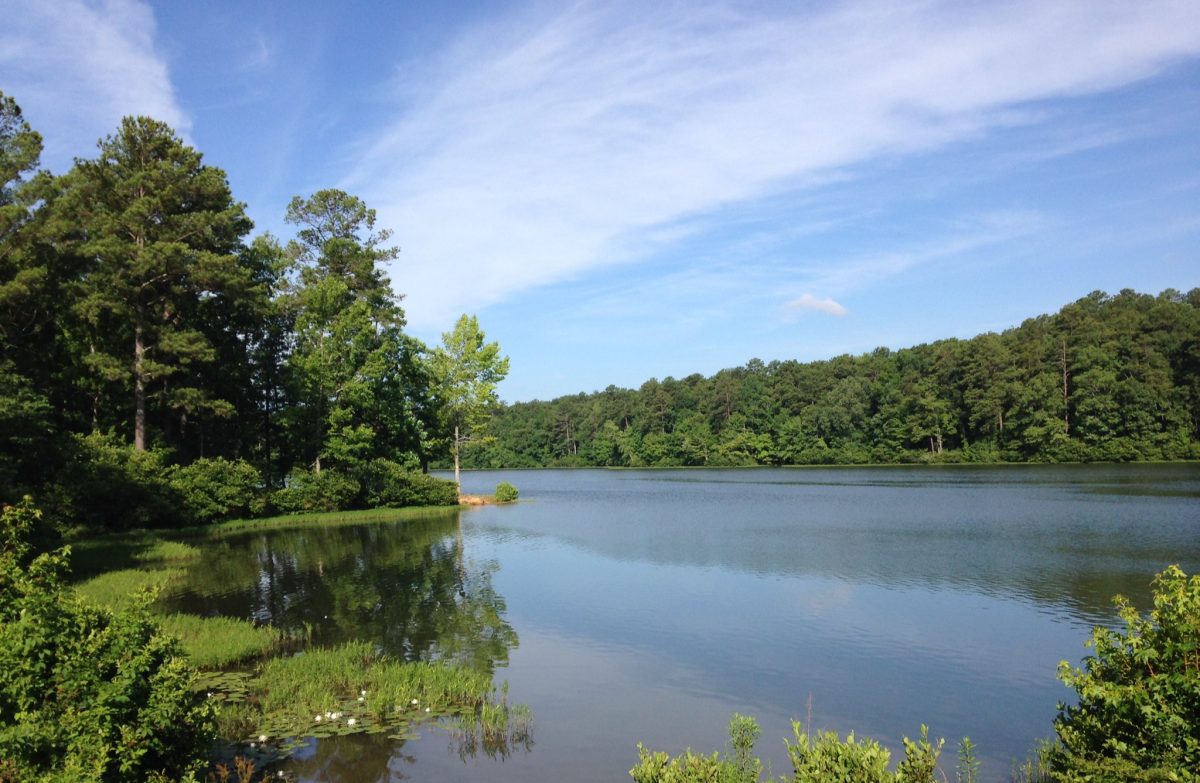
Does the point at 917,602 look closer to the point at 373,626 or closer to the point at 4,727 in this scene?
the point at 373,626

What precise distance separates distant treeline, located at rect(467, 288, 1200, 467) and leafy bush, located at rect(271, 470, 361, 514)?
16886 mm

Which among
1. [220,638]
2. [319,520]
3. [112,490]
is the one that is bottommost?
[319,520]

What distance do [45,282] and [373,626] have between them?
23.3 meters

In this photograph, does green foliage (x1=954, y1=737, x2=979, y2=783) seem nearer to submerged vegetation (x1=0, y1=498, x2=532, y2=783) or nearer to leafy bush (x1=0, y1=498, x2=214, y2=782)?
submerged vegetation (x1=0, y1=498, x2=532, y2=783)

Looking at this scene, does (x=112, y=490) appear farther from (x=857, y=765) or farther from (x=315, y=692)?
(x=857, y=765)

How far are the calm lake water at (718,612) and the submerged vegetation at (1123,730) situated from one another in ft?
12.0

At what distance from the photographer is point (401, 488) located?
50.4 meters

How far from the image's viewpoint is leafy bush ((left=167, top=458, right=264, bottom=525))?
120 ft

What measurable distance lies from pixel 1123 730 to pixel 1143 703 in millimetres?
375

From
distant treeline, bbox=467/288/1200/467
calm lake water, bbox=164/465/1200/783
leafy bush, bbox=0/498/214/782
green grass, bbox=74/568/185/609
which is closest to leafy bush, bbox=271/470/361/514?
calm lake water, bbox=164/465/1200/783

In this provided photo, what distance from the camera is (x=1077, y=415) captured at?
A: 3302 inches

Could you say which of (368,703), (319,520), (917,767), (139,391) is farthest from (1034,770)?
(319,520)

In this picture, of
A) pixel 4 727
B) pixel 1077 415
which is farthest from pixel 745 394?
pixel 4 727

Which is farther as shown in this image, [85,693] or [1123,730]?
[85,693]
